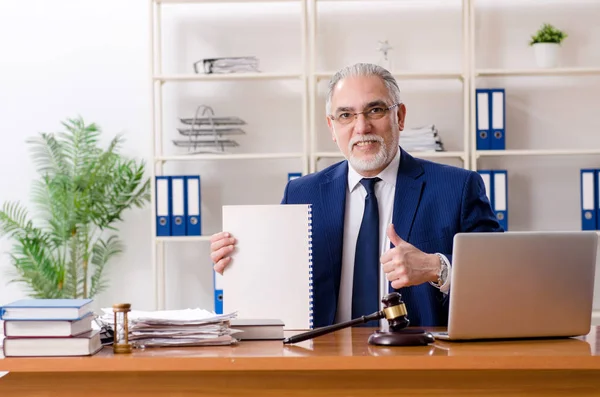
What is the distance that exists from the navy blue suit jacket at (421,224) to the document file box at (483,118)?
1.65m

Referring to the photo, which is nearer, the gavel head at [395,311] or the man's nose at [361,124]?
the gavel head at [395,311]

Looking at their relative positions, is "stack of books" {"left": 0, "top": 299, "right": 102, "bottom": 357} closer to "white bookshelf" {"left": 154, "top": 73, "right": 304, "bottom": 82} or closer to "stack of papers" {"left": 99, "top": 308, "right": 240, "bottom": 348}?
"stack of papers" {"left": 99, "top": 308, "right": 240, "bottom": 348}

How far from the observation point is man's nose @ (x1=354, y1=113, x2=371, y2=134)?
2.58 metres

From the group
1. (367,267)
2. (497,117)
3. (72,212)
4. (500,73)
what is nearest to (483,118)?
(497,117)

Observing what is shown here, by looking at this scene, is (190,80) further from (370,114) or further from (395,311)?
(395,311)

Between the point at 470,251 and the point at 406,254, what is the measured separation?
→ 31 cm

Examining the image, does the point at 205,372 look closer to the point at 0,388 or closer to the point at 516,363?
the point at 0,388

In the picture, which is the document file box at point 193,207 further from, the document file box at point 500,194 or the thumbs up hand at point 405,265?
the thumbs up hand at point 405,265

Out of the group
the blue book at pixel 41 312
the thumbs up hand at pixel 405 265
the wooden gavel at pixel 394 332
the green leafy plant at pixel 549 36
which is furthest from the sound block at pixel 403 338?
the green leafy plant at pixel 549 36

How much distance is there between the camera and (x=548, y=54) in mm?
4246

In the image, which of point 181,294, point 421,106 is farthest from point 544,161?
point 181,294

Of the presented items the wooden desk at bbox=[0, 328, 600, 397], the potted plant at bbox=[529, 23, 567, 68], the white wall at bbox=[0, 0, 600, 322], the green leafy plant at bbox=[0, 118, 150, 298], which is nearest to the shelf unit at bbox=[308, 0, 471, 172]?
the white wall at bbox=[0, 0, 600, 322]

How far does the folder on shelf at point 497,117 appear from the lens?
164 inches

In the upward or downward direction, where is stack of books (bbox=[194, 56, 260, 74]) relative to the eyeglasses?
upward
